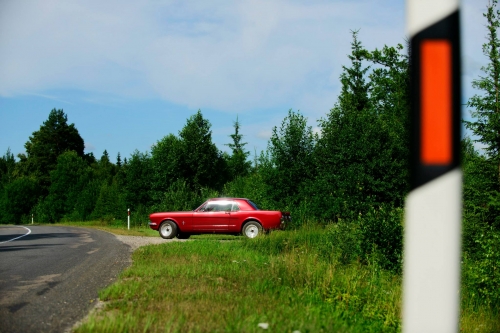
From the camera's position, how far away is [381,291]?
22.7 ft

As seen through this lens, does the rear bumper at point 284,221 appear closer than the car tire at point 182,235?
Yes

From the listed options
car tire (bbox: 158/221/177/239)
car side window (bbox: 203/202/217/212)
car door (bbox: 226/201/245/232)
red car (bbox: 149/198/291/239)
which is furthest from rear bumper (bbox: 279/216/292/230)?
car tire (bbox: 158/221/177/239)

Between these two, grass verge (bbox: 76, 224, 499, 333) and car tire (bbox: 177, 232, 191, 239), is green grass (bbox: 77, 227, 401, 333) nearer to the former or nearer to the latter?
grass verge (bbox: 76, 224, 499, 333)

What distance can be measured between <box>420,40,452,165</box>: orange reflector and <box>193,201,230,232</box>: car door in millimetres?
16811

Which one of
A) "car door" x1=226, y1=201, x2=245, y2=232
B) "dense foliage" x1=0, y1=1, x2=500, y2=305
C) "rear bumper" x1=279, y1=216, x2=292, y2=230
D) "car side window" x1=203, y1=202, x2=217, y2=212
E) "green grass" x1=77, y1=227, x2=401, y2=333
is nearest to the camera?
"green grass" x1=77, y1=227, x2=401, y2=333

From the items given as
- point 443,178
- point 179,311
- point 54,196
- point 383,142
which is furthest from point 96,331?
point 54,196

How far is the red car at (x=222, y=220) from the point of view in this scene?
1728 centimetres

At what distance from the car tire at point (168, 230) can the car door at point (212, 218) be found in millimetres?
814

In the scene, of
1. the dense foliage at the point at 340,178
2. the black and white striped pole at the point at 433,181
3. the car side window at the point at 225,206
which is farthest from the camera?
the car side window at the point at 225,206

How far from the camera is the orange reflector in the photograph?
43.0 inches

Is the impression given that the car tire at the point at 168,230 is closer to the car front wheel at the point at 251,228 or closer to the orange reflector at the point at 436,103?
the car front wheel at the point at 251,228

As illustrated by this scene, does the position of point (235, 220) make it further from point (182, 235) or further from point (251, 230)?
point (182, 235)

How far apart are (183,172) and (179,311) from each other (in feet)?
130

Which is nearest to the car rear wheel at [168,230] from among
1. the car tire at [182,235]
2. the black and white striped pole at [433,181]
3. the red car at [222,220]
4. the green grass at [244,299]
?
the red car at [222,220]
